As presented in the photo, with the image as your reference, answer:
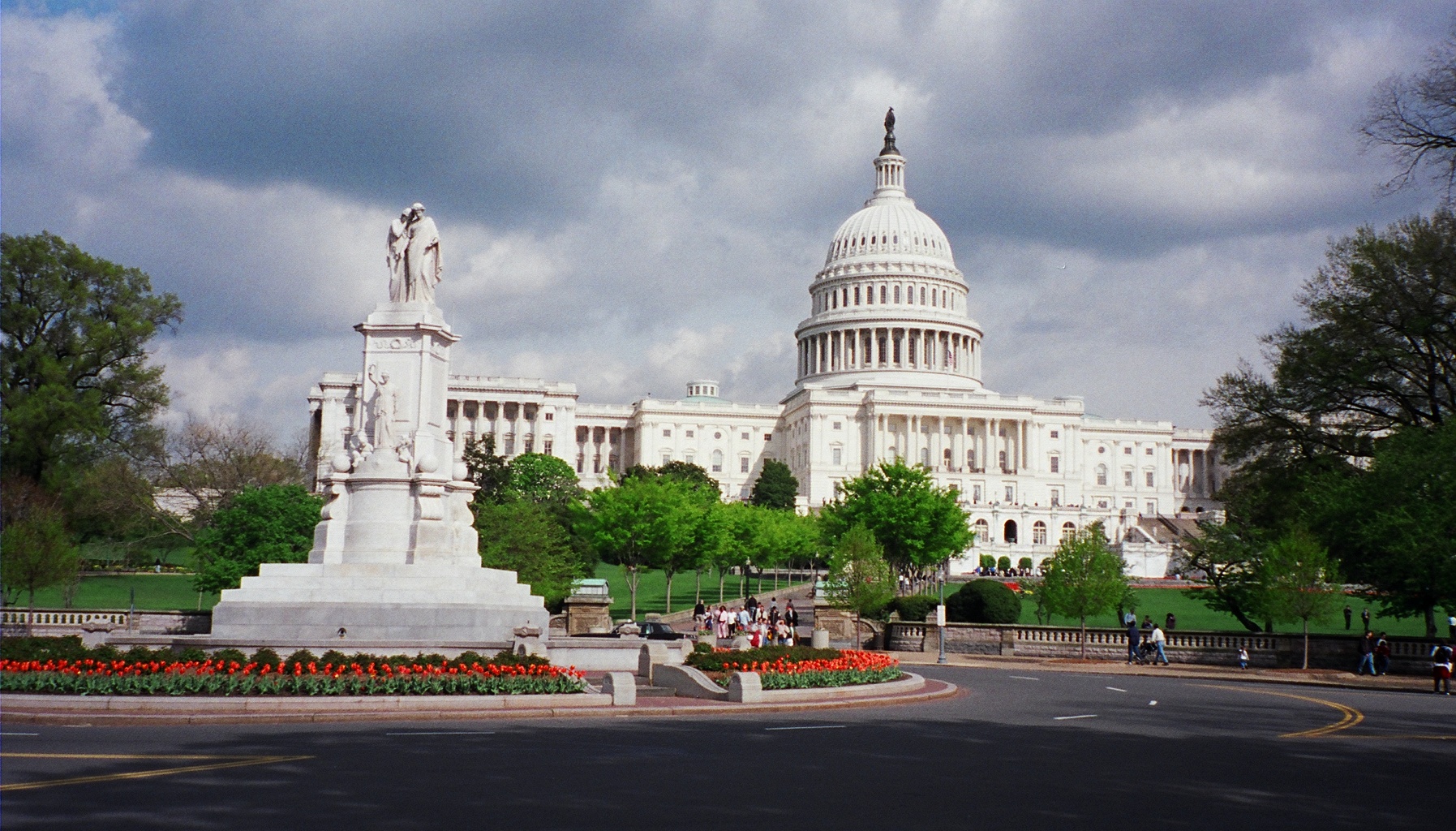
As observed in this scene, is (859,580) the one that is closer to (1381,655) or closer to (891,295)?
(1381,655)

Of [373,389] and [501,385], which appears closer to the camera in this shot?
[373,389]

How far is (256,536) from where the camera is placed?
52.1 metres

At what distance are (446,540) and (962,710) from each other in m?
11.9

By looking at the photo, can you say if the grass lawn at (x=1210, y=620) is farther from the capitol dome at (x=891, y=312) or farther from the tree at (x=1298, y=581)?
the capitol dome at (x=891, y=312)

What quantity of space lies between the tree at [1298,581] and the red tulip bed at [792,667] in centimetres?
2134

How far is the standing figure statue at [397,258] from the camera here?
30406mm

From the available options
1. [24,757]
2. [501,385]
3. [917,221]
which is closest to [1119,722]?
[24,757]

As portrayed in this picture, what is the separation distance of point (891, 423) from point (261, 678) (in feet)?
463

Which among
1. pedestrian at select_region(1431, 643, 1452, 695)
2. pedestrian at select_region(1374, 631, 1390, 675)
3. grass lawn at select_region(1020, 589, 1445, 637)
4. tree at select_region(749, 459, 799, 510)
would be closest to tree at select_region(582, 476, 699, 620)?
grass lawn at select_region(1020, 589, 1445, 637)

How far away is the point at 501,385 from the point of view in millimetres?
155000

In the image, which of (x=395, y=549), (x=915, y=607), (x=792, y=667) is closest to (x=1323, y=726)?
(x=792, y=667)

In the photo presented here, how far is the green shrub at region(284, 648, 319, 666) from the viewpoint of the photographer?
21.6 meters

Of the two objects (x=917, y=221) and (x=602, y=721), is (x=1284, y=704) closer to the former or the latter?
(x=602, y=721)

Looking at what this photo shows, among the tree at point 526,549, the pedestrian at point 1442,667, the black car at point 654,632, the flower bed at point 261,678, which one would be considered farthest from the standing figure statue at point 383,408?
the pedestrian at point 1442,667
